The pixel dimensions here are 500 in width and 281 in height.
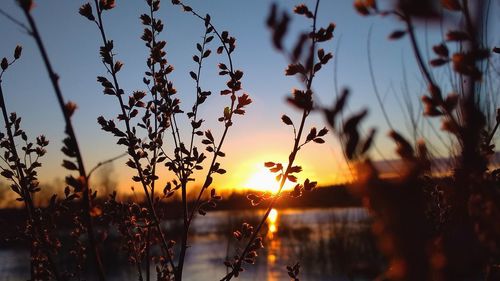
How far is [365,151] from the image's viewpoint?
0.93 metres

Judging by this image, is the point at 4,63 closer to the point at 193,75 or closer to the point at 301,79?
the point at 193,75

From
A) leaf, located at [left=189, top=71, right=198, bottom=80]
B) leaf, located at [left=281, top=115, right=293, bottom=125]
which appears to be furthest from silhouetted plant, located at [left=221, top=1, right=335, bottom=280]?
leaf, located at [left=189, top=71, right=198, bottom=80]

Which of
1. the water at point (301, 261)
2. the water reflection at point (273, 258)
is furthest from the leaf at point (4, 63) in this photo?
the water reflection at point (273, 258)

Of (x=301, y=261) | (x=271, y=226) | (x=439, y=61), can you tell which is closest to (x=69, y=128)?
(x=439, y=61)

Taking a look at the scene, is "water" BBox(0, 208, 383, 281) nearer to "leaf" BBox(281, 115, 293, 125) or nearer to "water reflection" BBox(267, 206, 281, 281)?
"water reflection" BBox(267, 206, 281, 281)

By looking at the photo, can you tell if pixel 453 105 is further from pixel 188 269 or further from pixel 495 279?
pixel 188 269

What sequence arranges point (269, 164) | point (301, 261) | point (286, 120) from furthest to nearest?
point (301, 261) < point (269, 164) < point (286, 120)

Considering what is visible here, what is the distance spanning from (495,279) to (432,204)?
6.81ft

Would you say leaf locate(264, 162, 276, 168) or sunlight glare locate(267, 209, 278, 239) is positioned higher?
leaf locate(264, 162, 276, 168)

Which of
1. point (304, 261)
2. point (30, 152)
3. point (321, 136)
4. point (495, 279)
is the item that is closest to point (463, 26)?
point (495, 279)

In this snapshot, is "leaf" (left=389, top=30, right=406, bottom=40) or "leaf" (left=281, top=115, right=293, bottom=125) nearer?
"leaf" (left=389, top=30, right=406, bottom=40)

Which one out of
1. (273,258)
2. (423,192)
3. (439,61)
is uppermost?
(439,61)

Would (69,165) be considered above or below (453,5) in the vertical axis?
below

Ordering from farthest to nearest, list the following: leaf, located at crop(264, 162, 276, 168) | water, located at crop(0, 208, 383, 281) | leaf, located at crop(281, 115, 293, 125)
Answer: water, located at crop(0, 208, 383, 281)
leaf, located at crop(264, 162, 276, 168)
leaf, located at crop(281, 115, 293, 125)
